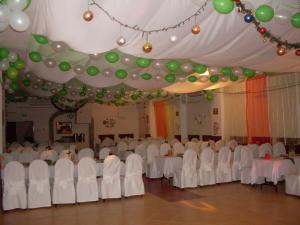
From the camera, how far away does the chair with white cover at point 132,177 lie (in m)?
7.54

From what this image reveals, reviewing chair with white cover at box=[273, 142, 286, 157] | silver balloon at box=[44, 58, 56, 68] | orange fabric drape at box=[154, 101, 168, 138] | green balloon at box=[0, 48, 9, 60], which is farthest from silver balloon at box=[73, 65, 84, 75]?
orange fabric drape at box=[154, 101, 168, 138]

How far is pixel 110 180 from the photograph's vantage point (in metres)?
7.38

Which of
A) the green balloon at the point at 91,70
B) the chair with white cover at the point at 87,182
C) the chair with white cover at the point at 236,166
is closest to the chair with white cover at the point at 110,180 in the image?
the chair with white cover at the point at 87,182

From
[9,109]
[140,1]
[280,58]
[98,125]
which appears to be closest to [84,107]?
[98,125]

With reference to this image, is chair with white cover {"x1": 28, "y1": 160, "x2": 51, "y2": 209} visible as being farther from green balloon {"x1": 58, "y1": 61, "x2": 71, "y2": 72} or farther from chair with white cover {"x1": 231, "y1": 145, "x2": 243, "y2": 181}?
chair with white cover {"x1": 231, "y1": 145, "x2": 243, "y2": 181}

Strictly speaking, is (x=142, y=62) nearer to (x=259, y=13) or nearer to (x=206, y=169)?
(x=259, y=13)

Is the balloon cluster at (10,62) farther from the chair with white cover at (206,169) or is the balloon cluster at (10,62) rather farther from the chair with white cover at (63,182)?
the chair with white cover at (206,169)

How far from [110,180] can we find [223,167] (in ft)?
10.6

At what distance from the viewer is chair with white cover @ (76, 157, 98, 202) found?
712 cm

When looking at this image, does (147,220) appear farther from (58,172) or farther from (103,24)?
(103,24)

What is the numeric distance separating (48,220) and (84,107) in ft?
46.2

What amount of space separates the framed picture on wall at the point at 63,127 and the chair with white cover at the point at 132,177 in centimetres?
1282

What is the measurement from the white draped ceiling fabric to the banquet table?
7.43 ft

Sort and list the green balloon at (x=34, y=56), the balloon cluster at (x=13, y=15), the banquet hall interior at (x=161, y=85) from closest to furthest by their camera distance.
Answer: the balloon cluster at (x=13, y=15), the banquet hall interior at (x=161, y=85), the green balloon at (x=34, y=56)
